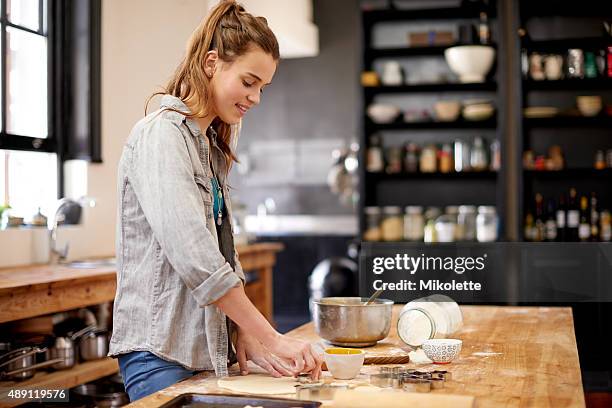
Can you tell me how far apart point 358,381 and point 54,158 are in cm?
324

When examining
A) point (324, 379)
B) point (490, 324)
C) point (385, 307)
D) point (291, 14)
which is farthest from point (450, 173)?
point (324, 379)

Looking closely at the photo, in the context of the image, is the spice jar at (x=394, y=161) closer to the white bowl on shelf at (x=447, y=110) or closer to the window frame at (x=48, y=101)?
the white bowl on shelf at (x=447, y=110)

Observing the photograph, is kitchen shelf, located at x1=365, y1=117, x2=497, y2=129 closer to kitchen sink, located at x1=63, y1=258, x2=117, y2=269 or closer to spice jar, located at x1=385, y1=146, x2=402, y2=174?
spice jar, located at x1=385, y1=146, x2=402, y2=174

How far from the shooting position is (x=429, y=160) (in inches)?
255

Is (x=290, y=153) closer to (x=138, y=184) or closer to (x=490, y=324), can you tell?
(x=490, y=324)

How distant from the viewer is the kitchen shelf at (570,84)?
610 centimetres

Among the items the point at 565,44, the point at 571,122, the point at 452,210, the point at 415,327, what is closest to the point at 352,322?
the point at 415,327

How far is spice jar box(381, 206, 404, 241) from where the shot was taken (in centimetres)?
650

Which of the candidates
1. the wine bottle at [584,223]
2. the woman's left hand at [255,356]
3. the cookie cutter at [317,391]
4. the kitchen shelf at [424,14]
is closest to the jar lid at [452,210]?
the wine bottle at [584,223]

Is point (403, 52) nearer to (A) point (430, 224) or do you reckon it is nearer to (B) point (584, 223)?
(A) point (430, 224)

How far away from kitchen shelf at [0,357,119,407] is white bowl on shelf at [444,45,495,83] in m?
3.84

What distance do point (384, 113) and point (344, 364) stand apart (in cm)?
491

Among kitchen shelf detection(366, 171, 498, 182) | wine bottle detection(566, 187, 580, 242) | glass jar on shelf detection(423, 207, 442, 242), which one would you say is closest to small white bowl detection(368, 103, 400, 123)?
kitchen shelf detection(366, 171, 498, 182)

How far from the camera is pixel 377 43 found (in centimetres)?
686
